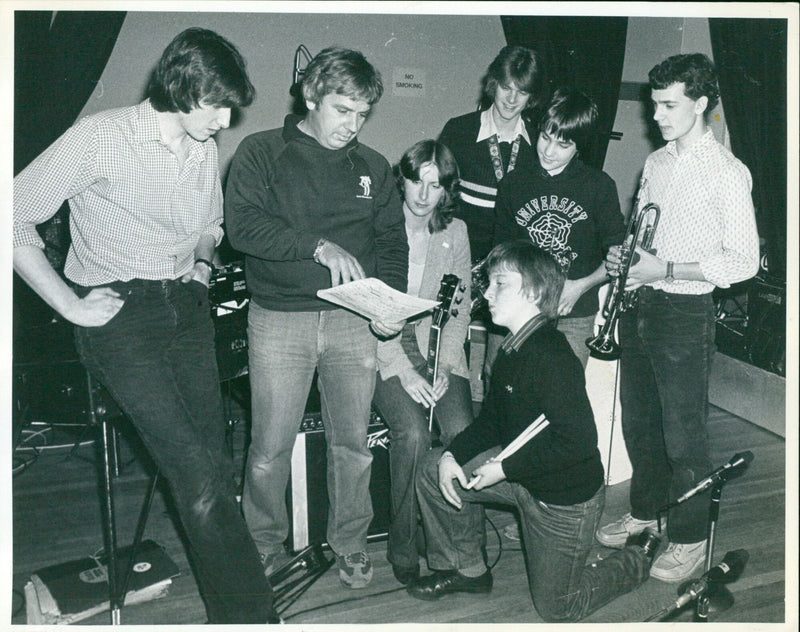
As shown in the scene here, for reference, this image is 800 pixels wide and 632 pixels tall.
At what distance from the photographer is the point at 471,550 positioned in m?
2.69

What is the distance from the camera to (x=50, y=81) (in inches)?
153

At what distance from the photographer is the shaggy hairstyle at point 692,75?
8.64 ft

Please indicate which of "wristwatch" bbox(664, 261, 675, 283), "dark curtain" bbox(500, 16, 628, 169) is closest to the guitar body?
"wristwatch" bbox(664, 261, 675, 283)

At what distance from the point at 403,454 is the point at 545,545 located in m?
0.63

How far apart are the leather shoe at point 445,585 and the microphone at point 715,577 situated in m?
0.67

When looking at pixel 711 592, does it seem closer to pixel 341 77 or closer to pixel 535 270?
pixel 535 270

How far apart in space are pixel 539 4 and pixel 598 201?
90 cm

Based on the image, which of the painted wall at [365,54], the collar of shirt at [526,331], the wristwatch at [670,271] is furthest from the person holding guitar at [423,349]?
the painted wall at [365,54]

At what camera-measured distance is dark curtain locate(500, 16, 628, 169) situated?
4875mm

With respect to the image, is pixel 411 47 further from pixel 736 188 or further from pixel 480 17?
pixel 736 188

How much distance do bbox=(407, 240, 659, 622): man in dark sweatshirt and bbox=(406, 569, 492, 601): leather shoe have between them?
0.28 meters

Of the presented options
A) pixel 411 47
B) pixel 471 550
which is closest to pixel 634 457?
pixel 471 550

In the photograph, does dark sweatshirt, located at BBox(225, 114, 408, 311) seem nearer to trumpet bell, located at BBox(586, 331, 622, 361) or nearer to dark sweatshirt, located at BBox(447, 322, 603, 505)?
dark sweatshirt, located at BBox(447, 322, 603, 505)

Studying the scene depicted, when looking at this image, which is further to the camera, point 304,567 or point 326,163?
point 304,567
